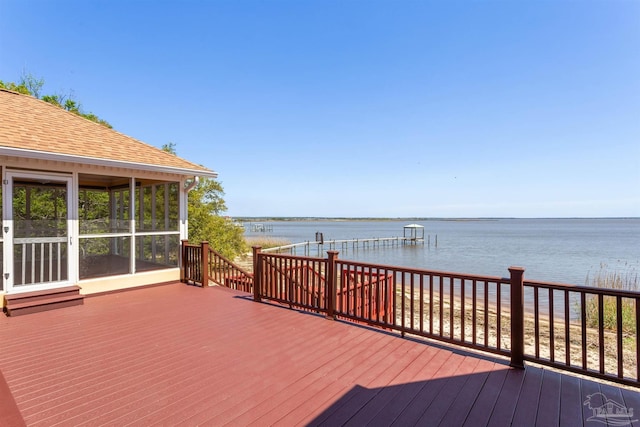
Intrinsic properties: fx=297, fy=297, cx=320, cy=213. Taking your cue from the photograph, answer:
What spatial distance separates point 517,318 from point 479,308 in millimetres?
6917

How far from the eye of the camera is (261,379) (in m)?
2.48

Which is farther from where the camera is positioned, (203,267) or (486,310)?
(203,267)

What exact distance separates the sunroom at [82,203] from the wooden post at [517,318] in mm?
5615

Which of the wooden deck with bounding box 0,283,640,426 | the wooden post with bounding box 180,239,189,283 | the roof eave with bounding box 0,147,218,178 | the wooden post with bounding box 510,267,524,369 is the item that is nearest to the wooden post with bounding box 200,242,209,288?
the wooden post with bounding box 180,239,189,283

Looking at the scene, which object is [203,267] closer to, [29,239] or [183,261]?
[183,261]

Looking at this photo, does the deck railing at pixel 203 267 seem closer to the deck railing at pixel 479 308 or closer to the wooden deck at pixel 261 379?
the deck railing at pixel 479 308

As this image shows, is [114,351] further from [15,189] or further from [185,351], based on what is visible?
[15,189]

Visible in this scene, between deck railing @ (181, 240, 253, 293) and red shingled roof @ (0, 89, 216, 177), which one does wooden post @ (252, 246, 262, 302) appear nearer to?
deck railing @ (181, 240, 253, 293)

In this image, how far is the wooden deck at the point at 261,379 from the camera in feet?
6.54

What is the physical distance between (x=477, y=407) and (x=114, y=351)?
335 cm

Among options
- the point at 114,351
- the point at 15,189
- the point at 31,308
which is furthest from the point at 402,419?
the point at 15,189

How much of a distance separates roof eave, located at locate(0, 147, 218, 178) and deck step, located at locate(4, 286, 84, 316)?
6.65 feet

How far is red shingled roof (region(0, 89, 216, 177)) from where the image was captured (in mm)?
4512

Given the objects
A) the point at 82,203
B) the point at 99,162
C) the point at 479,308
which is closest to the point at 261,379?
the point at 99,162
